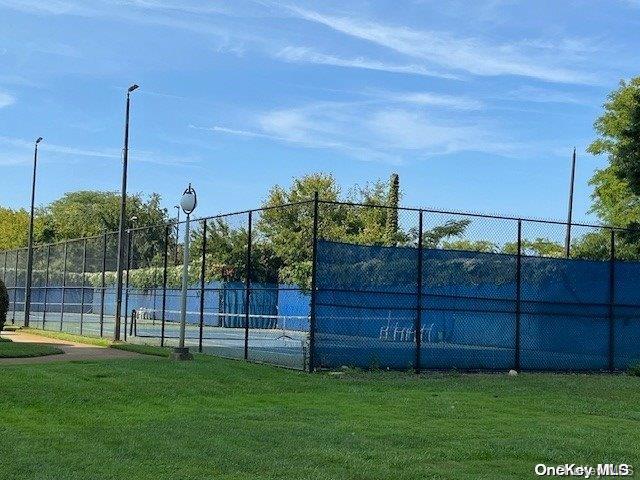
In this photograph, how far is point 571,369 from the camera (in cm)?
1906

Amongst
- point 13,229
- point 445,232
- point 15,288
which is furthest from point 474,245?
point 13,229

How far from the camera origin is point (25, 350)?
66.8ft

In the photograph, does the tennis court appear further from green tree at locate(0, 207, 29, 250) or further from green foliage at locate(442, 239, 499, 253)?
green tree at locate(0, 207, 29, 250)

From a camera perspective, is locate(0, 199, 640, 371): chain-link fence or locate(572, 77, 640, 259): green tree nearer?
locate(0, 199, 640, 371): chain-link fence

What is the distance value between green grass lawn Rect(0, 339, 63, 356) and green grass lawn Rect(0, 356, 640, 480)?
11.4 feet

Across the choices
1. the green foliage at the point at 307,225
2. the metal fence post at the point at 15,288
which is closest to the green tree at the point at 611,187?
the green foliage at the point at 307,225

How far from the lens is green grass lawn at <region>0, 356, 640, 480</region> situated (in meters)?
7.88

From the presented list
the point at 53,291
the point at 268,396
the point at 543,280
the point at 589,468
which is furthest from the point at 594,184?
the point at 589,468

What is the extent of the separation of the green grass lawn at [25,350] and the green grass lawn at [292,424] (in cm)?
347

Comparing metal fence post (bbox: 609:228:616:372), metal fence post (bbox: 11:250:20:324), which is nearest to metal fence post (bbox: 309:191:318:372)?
metal fence post (bbox: 609:228:616:372)

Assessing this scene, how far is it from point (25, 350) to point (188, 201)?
5.43 m

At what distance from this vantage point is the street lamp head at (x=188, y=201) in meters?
18.2

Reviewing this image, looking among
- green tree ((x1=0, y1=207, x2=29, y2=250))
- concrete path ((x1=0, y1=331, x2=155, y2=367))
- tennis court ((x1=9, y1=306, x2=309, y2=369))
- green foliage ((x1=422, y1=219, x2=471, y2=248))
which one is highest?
green tree ((x1=0, y1=207, x2=29, y2=250))

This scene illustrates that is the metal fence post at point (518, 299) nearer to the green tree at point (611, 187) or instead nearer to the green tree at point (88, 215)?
the green tree at point (611, 187)
